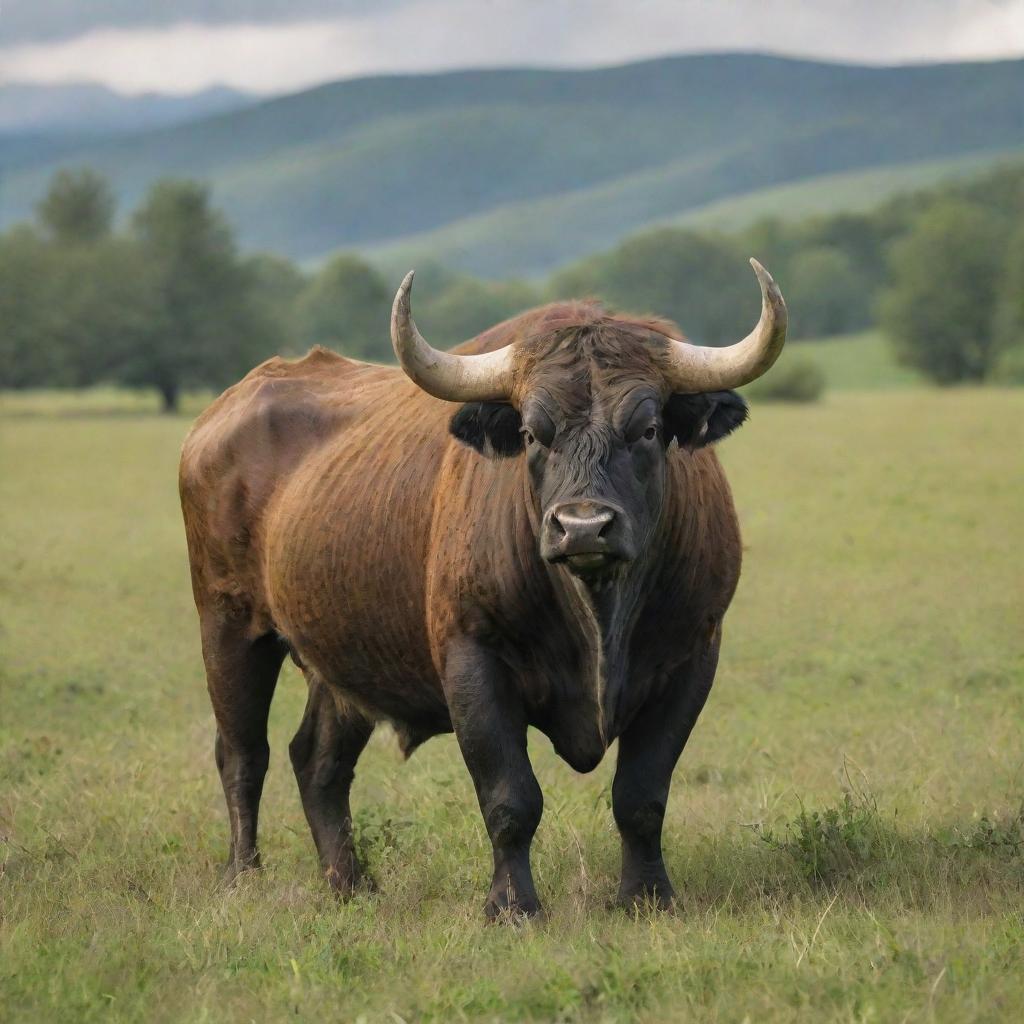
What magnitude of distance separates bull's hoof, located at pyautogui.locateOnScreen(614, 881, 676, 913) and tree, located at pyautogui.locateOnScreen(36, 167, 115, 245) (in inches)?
3780

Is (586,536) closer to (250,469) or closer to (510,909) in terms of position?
(510,909)

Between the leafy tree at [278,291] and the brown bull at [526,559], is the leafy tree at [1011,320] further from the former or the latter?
the brown bull at [526,559]

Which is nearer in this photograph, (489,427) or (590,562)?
(590,562)

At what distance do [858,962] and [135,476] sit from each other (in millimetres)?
30102

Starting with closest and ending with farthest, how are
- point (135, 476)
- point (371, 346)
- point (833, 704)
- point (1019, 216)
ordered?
point (833, 704) < point (135, 476) < point (371, 346) < point (1019, 216)

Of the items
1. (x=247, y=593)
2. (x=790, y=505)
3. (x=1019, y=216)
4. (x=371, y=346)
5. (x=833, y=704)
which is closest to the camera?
(x=247, y=593)

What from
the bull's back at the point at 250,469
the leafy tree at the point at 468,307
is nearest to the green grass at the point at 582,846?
the bull's back at the point at 250,469

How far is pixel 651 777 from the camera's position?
6652 millimetres

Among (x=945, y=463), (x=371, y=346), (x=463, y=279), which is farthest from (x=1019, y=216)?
(x=945, y=463)

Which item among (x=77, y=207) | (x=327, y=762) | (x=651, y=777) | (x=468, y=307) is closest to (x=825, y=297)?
(x=468, y=307)

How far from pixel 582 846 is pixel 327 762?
57.4 inches

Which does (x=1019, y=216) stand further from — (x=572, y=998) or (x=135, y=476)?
(x=572, y=998)

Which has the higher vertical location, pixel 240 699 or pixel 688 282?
pixel 240 699

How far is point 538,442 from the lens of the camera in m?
6.12
